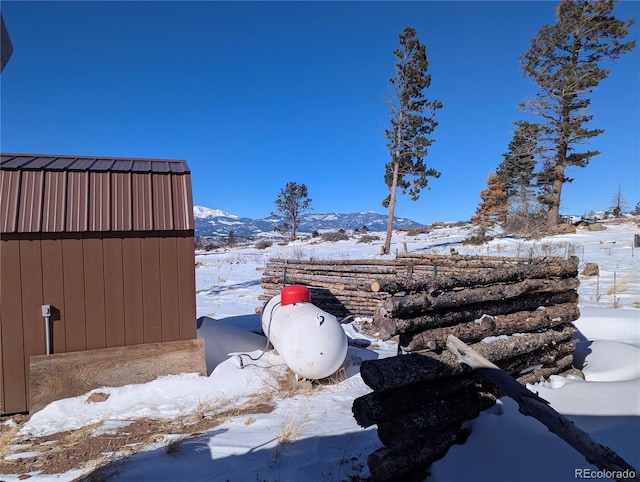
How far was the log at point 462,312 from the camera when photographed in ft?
12.2

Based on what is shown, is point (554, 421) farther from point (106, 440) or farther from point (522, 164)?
point (522, 164)

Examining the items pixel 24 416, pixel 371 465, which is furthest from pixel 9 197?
pixel 371 465

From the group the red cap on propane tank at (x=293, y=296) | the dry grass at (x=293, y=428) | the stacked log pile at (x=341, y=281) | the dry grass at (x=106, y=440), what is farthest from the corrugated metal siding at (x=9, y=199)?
the stacked log pile at (x=341, y=281)

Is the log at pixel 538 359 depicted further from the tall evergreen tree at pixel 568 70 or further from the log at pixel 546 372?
the tall evergreen tree at pixel 568 70

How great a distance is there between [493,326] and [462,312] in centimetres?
49

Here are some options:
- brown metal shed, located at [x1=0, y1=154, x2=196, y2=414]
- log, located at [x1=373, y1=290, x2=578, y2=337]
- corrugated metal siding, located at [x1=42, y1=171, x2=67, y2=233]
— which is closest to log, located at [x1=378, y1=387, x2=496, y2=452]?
→ log, located at [x1=373, y1=290, x2=578, y2=337]

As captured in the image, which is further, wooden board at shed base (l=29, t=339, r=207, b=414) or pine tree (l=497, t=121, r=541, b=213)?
pine tree (l=497, t=121, r=541, b=213)

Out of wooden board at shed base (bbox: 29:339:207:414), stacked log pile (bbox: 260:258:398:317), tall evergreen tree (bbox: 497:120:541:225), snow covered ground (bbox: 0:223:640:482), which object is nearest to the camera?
snow covered ground (bbox: 0:223:640:482)

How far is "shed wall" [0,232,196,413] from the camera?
590 centimetres

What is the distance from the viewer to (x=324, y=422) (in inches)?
194

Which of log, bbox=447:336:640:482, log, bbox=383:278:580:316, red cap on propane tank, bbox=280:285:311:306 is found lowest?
log, bbox=447:336:640:482

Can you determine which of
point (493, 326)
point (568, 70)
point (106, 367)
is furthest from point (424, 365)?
point (568, 70)

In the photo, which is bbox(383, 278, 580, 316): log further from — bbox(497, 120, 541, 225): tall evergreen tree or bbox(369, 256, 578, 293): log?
bbox(497, 120, 541, 225): tall evergreen tree

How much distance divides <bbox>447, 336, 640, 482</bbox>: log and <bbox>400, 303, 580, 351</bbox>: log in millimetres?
209
